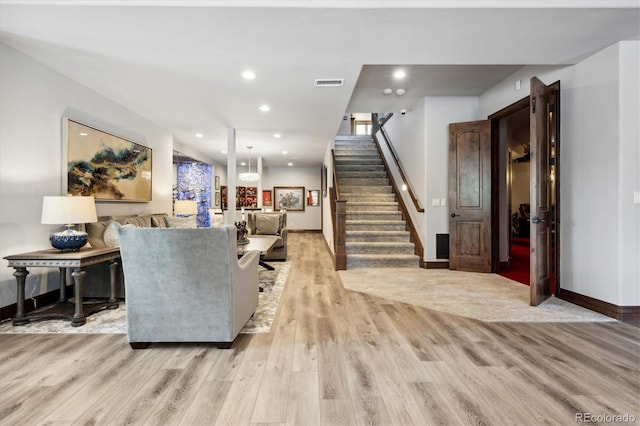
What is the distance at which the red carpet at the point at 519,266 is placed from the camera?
4578mm

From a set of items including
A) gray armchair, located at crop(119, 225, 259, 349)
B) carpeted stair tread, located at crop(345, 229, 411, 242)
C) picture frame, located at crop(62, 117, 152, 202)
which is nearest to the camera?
gray armchair, located at crop(119, 225, 259, 349)

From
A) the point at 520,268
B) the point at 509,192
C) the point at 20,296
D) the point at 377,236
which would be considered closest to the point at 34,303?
the point at 20,296

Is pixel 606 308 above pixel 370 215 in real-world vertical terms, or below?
below

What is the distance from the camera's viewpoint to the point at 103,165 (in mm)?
4309

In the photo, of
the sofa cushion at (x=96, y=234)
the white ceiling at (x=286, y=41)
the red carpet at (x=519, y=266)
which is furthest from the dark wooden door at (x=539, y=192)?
the sofa cushion at (x=96, y=234)

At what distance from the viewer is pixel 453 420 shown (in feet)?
5.06

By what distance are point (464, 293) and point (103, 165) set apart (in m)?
5.15

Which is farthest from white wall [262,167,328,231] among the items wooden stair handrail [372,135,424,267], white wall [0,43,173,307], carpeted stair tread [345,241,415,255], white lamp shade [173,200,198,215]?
white wall [0,43,173,307]

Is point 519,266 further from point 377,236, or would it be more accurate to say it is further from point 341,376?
point 341,376

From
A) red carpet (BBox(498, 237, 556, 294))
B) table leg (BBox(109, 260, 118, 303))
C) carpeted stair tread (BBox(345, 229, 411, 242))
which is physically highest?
carpeted stair tread (BBox(345, 229, 411, 242))

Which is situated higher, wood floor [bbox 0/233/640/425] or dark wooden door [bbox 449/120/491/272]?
dark wooden door [bbox 449/120/491/272]

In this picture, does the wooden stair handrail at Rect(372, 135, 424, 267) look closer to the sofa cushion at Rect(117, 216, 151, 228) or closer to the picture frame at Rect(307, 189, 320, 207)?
the picture frame at Rect(307, 189, 320, 207)

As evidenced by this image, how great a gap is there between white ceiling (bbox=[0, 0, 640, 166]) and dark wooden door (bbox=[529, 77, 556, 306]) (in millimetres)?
427

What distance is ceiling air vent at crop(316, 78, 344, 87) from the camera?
366cm
